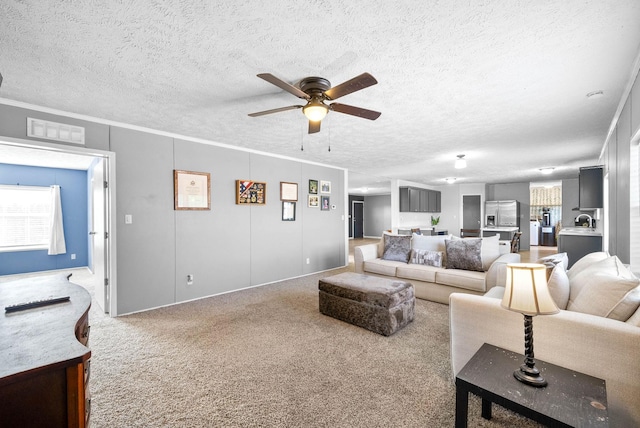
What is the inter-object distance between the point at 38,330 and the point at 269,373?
1.50 m

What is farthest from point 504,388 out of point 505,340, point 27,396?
point 27,396

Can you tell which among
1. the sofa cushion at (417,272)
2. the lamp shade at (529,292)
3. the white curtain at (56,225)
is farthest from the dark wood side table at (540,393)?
the white curtain at (56,225)

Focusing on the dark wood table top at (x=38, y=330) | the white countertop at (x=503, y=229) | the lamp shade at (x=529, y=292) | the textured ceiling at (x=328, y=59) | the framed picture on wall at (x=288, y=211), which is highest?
the textured ceiling at (x=328, y=59)

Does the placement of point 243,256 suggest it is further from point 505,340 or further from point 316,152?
point 505,340

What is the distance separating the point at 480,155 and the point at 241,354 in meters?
5.13

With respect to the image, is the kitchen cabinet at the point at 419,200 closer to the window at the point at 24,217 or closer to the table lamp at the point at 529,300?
the table lamp at the point at 529,300

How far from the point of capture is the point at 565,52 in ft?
6.28

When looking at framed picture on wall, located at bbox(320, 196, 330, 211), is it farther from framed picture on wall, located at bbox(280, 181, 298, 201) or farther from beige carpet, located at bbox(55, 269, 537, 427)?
beige carpet, located at bbox(55, 269, 537, 427)

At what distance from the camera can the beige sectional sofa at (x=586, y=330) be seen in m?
1.36

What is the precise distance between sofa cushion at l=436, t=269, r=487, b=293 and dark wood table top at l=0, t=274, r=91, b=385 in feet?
12.2

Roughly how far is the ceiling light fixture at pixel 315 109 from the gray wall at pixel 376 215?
11.0m

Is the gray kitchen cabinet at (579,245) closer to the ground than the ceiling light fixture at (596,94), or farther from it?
→ closer to the ground

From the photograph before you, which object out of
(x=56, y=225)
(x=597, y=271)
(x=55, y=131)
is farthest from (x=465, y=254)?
(x=56, y=225)

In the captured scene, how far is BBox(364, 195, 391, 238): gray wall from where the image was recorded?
1309 cm
